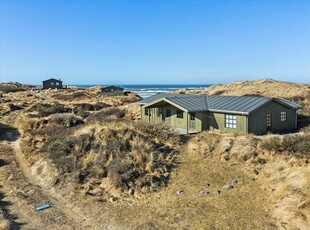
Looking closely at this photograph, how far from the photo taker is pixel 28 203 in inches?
505

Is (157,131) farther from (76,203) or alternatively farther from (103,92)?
(103,92)

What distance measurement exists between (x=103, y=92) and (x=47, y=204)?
181 ft

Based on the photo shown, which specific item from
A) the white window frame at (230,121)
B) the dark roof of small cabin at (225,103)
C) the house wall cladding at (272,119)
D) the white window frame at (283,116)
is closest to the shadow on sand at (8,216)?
the dark roof of small cabin at (225,103)

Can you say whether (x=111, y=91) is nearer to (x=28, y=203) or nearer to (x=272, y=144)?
(x=272, y=144)

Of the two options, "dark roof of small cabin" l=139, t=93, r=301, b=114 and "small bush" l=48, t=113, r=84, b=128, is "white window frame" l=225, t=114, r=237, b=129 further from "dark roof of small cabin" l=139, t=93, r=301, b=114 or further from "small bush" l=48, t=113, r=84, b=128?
"small bush" l=48, t=113, r=84, b=128

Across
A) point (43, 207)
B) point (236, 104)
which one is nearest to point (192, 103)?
point (236, 104)

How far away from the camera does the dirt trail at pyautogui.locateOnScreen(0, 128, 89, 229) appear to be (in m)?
11.1

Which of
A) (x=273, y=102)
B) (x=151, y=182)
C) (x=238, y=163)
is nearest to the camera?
(x=151, y=182)

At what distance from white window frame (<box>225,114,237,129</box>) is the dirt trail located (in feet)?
48.1

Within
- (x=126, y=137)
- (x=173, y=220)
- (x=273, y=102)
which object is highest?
(x=273, y=102)

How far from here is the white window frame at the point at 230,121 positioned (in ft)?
73.5

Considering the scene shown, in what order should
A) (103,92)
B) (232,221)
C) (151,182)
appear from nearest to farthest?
1. (232,221)
2. (151,182)
3. (103,92)

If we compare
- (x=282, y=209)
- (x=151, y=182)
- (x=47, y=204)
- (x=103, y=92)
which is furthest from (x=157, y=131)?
(x=103, y=92)

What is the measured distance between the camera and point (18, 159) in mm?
19156
